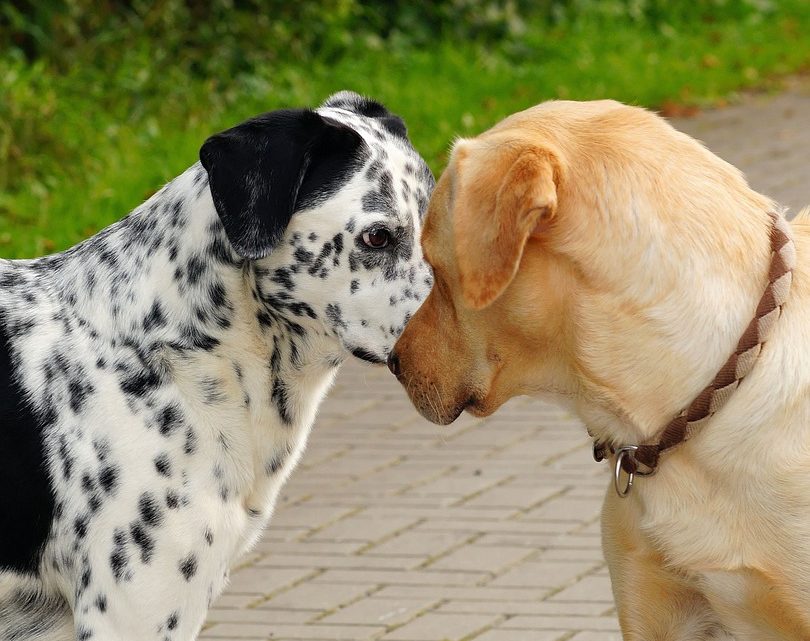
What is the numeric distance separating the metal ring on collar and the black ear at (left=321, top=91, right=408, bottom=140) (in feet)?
3.68

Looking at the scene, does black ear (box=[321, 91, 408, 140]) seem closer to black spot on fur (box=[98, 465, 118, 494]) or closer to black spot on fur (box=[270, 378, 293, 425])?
black spot on fur (box=[270, 378, 293, 425])

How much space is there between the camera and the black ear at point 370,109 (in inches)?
163

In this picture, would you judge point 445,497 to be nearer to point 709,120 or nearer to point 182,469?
point 182,469

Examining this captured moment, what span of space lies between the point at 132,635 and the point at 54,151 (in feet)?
20.9

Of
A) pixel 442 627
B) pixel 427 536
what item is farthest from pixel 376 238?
pixel 427 536

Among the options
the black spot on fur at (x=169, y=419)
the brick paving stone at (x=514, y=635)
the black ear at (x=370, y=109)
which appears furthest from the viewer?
the brick paving stone at (x=514, y=635)

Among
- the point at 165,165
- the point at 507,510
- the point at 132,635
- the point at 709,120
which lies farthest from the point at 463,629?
the point at 709,120

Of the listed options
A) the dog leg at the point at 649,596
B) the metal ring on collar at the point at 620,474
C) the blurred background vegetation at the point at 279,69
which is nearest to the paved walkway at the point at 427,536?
the dog leg at the point at 649,596

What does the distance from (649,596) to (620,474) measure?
0.32m

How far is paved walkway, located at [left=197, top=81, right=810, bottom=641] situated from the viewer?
16.0 feet

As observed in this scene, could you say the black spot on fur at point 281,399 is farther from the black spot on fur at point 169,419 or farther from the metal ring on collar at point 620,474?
the metal ring on collar at point 620,474

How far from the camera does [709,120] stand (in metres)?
12.2

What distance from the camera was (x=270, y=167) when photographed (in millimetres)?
3725

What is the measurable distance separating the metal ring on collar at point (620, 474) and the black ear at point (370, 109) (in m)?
1.12
